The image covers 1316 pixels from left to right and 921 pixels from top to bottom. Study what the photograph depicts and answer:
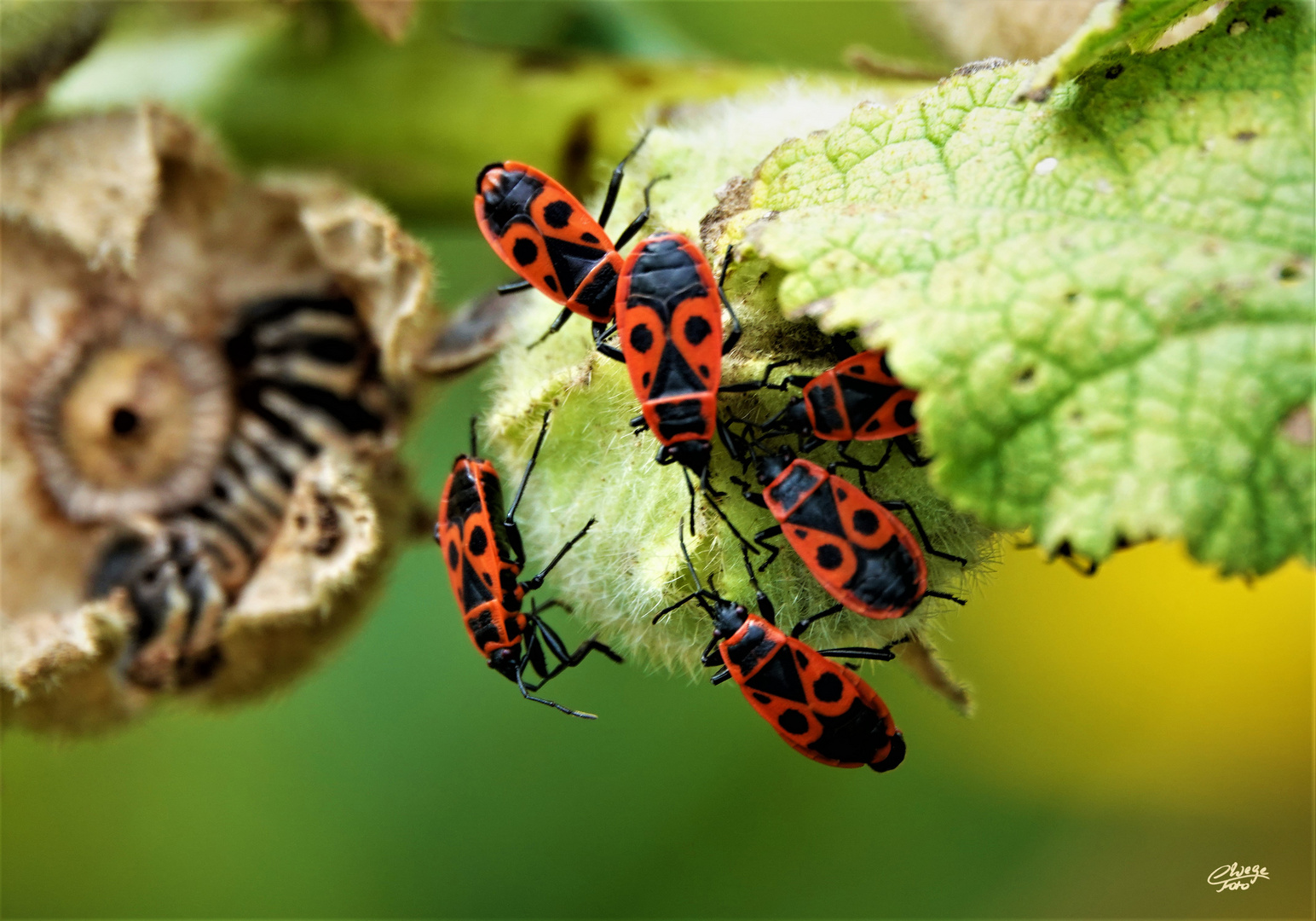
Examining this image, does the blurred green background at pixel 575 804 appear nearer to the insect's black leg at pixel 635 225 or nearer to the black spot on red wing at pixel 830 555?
the insect's black leg at pixel 635 225

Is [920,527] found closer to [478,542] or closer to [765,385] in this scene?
[765,385]

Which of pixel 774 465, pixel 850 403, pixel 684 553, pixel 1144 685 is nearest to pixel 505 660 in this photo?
pixel 684 553

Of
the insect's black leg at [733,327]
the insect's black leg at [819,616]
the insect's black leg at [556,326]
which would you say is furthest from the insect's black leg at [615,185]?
the insect's black leg at [819,616]

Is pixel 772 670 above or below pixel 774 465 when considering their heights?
below

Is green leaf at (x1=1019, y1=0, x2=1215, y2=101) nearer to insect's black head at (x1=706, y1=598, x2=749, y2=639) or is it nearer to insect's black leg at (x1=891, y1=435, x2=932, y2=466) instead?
insect's black leg at (x1=891, y1=435, x2=932, y2=466)

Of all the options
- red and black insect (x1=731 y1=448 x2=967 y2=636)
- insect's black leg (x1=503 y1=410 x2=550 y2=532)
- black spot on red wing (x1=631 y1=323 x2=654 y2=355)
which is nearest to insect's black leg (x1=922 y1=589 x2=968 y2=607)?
red and black insect (x1=731 y1=448 x2=967 y2=636)

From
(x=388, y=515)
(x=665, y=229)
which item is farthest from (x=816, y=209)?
(x=388, y=515)
